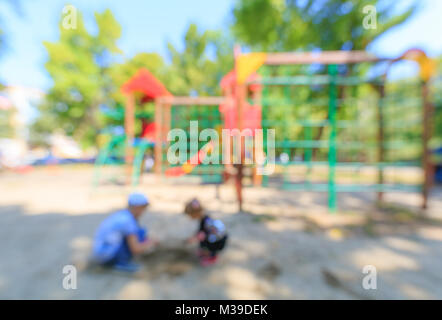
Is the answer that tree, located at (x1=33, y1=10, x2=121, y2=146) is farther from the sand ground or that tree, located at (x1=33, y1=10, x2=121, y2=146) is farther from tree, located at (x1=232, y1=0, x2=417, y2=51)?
the sand ground

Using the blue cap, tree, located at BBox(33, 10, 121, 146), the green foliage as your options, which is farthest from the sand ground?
the green foliage

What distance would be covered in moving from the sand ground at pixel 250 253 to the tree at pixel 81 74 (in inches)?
554

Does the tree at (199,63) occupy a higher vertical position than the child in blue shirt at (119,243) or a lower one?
higher

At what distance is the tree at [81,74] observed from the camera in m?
14.8

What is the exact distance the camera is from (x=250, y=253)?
208 cm

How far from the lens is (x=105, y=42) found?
15711 millimetres

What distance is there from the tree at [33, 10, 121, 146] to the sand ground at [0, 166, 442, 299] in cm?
1407

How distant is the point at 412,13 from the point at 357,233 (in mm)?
10297

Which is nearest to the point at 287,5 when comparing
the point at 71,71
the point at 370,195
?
the point at 370,195

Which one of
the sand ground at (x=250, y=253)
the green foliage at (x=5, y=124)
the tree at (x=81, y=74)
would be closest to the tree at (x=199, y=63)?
the tree at (x=81, y=74)

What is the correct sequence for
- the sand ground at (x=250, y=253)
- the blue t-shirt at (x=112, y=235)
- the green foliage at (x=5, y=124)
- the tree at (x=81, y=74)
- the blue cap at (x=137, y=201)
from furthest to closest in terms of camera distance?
the green foliage at (x=5, y=124), the tree at (x=81, y=74), the blue cap at (x=137, y=201), the blue t-shirt at (x=112, y=235), the sand ground at (x=250, y=253)

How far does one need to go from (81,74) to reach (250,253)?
1774 centimetres

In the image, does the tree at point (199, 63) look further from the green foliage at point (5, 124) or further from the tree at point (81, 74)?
the green foliage at point (5, 124)
